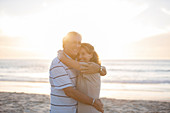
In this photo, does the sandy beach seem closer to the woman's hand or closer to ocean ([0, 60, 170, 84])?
the woman's hand

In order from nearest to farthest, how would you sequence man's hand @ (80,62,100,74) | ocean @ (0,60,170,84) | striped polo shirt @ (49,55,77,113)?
striped polo shirt @ (49,55,77,113)
man's hand @ (80,62,100,74)
ocean @ (0,60,170,84)

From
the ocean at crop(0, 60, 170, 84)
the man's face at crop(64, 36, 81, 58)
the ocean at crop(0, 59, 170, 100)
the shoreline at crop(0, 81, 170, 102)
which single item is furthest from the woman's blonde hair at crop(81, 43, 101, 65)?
the ocean at crop(0, 60, 170, 84)

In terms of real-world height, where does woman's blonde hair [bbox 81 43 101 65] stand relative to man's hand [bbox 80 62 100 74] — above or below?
above

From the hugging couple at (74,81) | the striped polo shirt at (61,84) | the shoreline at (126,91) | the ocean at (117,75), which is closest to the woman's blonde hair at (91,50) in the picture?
the hugging couple at (74,81)

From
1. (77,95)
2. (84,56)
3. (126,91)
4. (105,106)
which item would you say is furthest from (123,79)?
(77,95)

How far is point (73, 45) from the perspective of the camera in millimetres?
2400

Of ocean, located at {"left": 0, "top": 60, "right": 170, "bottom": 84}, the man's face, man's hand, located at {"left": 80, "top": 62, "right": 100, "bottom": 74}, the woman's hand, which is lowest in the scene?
ocean, located at {"left": 0, "top": 60, "right": 170, "bottom": 84}

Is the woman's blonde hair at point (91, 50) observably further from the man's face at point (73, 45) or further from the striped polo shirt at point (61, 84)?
the striped polo shirt at point (61, 84)

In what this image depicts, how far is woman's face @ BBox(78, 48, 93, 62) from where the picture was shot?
8.35 ft

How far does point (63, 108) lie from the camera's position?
7.50 ft

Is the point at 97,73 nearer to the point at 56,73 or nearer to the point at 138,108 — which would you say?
the point at 56,73

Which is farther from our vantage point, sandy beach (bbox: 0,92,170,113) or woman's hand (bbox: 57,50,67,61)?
sandy beach (bbox: 0,92,170,113)

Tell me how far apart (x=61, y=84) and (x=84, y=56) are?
0.61 m

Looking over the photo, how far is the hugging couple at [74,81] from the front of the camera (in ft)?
7.20
